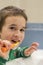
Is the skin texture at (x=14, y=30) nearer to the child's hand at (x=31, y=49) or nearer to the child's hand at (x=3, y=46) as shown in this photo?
the child's hand at (x=31, y=49)

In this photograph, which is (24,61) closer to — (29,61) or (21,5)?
(29,61)

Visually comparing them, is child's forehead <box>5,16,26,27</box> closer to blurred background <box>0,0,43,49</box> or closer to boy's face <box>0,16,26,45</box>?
boy's face <box>0,16,26,45</box>

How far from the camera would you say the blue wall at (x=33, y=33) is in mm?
863

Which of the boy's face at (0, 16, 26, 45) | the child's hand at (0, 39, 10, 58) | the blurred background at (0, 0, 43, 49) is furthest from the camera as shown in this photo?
the blurred background at (0, 0, 43, 49)

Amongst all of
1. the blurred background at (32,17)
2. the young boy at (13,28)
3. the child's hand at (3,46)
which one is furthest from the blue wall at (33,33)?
the child's hand at (3,46)

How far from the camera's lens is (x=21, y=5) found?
86 centimetres

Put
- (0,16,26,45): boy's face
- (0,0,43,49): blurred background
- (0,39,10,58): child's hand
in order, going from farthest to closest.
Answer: (0,0,43,49): blurred background
(0,16,26,45): boy's face
(0,39,10,58): child's hand

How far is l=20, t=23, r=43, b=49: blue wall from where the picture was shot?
0.86 meters

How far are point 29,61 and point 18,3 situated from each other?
0.94 ft

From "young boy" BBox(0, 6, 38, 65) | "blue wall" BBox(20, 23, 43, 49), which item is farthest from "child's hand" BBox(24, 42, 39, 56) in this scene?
"blue wall" BBox(20, 23, 43, 49)

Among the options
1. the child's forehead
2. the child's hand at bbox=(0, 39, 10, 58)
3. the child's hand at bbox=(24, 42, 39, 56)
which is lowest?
the child's hand at bbox=(24, 42, 39, 56)

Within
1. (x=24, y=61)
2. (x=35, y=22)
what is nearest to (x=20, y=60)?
(x=24, y=61)

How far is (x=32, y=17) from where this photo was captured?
881 millimetres

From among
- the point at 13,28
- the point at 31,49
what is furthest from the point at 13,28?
the point at 31,49
